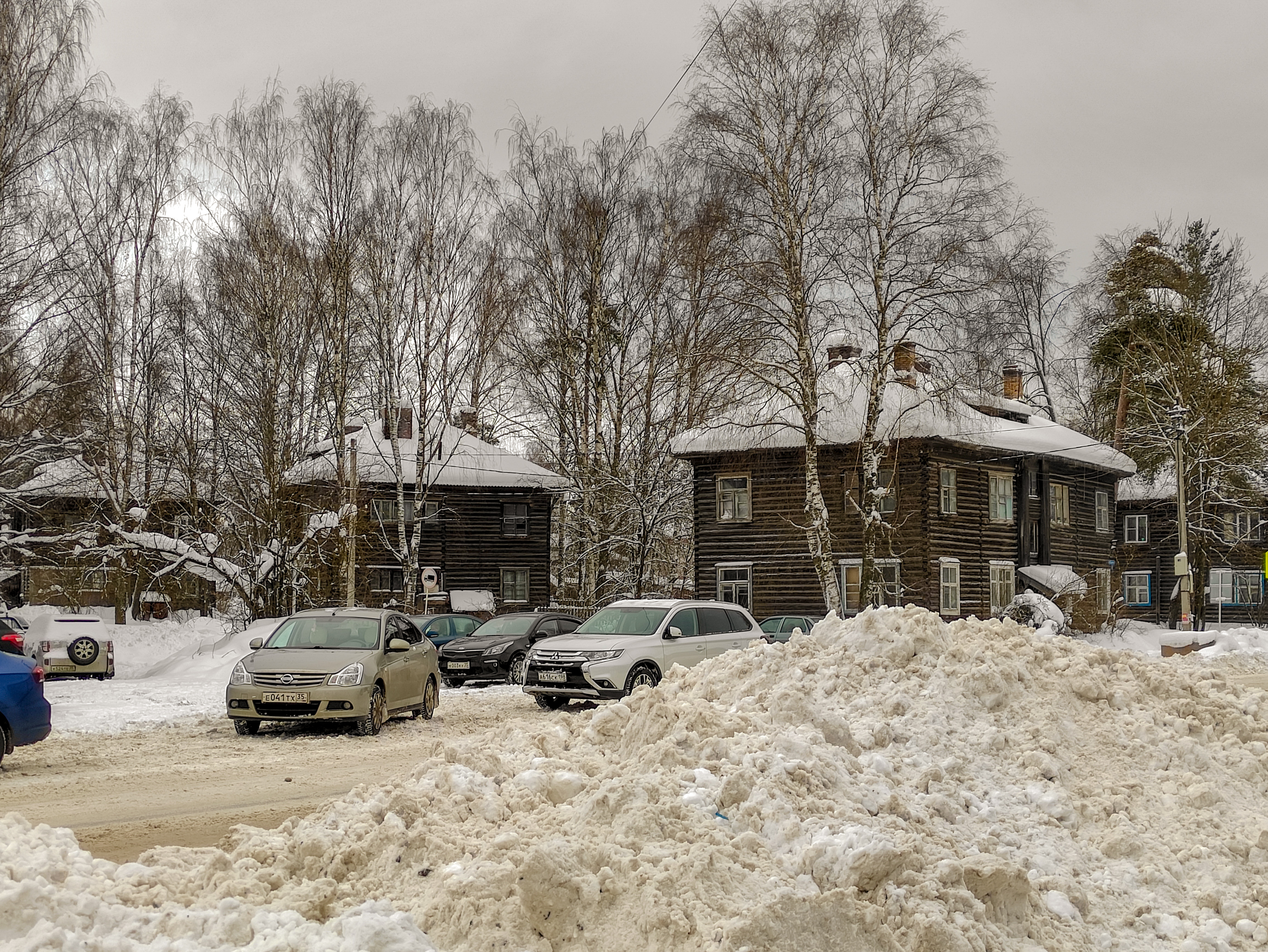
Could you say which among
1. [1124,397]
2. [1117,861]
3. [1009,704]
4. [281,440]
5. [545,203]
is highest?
[545,203]

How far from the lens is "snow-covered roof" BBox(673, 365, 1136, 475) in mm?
27766

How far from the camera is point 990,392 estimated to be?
26328mm

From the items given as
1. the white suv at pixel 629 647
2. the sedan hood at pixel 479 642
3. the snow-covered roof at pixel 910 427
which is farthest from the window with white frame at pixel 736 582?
the white suv at pixel 629 647

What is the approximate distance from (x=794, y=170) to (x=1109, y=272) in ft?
83.7

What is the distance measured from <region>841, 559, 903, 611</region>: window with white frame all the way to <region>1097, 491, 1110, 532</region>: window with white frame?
40.7 feet

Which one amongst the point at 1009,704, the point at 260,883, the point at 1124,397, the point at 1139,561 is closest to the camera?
the point at 260,883

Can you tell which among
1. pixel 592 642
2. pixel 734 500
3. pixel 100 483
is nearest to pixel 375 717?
pixel 592 642

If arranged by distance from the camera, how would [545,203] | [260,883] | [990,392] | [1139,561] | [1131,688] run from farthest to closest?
1. [1139,561]
2. [545,203]
3. [990,392]
4. [1131,688]
5. [260,883]

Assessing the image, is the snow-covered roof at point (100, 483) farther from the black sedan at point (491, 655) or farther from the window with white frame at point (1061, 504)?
the window with white frame at point (1061, 504)

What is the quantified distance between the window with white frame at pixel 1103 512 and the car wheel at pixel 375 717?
3599cm

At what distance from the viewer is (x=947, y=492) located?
3634 cm

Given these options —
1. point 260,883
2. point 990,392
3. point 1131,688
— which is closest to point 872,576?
point 990,392

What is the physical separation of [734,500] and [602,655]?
21813 mm

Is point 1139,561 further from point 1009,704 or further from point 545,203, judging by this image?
point 1009,704
